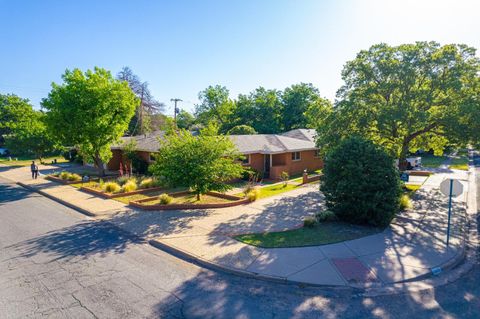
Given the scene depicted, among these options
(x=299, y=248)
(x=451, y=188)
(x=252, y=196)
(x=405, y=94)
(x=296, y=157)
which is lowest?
(x=299, y=248)

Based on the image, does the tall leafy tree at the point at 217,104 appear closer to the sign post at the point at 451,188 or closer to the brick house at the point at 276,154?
the brick house at the point at 276,154

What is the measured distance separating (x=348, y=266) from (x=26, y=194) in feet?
63.2

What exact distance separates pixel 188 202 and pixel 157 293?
8.14 metres

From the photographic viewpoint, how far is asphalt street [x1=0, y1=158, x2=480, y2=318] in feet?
18.2

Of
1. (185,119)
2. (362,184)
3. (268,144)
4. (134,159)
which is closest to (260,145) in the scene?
(268,144)

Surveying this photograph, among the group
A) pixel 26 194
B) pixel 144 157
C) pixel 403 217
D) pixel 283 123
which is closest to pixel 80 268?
pixel 403 217

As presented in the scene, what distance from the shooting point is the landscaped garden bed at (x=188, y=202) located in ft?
43.8

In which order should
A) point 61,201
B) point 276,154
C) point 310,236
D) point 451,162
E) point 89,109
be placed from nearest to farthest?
point 310,236
point 61,201
point 89,109
point 276,154
point 451,162

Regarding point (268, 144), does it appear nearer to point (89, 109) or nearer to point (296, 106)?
point (89, 109)

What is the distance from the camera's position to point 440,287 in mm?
6504

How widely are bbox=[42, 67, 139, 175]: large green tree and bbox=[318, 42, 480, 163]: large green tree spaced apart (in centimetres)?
1579

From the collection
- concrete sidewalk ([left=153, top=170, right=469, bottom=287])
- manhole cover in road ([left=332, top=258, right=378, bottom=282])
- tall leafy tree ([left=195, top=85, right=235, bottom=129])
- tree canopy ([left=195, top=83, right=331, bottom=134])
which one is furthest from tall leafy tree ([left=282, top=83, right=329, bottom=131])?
manhole cover in road ([left=332, top=258, right=378, bottom=282])

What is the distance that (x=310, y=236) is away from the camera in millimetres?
9359

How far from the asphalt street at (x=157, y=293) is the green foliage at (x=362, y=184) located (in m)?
3.33
